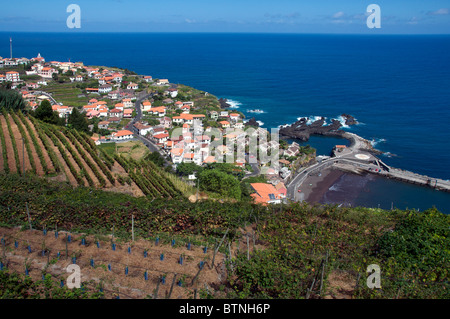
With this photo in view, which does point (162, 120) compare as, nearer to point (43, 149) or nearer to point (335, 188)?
point (335, 188)

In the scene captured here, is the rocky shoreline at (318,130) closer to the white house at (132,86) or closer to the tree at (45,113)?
the tree at (45,113)

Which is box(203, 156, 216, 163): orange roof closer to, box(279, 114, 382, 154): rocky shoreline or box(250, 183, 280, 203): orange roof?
box(250, 183, 280, 203): orange roof

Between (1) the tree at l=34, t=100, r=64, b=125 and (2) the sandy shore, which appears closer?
(1) the tree at l=34, t=100, r=64, b=125

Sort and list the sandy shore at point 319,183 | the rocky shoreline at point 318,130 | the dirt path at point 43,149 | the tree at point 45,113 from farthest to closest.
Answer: the rocky shoreline at point 318,130, the sandy shore at point 319,183, the tree at point 45,113, the dirt path at point 43,149

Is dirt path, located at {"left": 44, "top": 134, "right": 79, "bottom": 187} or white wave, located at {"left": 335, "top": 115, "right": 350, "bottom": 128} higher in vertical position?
white wave, located at {"left": 335, "top": 115, "right": 350, "bottom": 128}

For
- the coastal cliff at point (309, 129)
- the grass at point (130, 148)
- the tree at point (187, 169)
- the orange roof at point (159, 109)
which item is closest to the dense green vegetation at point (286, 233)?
the tree at point (187, 169)

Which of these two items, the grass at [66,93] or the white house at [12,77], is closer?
the grass at [66,93]

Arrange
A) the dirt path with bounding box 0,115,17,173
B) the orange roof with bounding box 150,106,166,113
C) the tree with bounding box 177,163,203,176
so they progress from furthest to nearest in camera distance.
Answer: the orange roof with bounding box 150,106,166,113 → the tree with bounding box 177,163,203,176 → the dirt path with bounding box 0,115,17,173

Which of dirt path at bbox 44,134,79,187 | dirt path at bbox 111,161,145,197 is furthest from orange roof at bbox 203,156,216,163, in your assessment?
dirt path at bbox 44,134,79,187

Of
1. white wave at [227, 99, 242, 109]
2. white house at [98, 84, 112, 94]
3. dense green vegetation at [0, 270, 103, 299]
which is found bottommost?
dense green vegetation at [0, 270, 103, 299]
